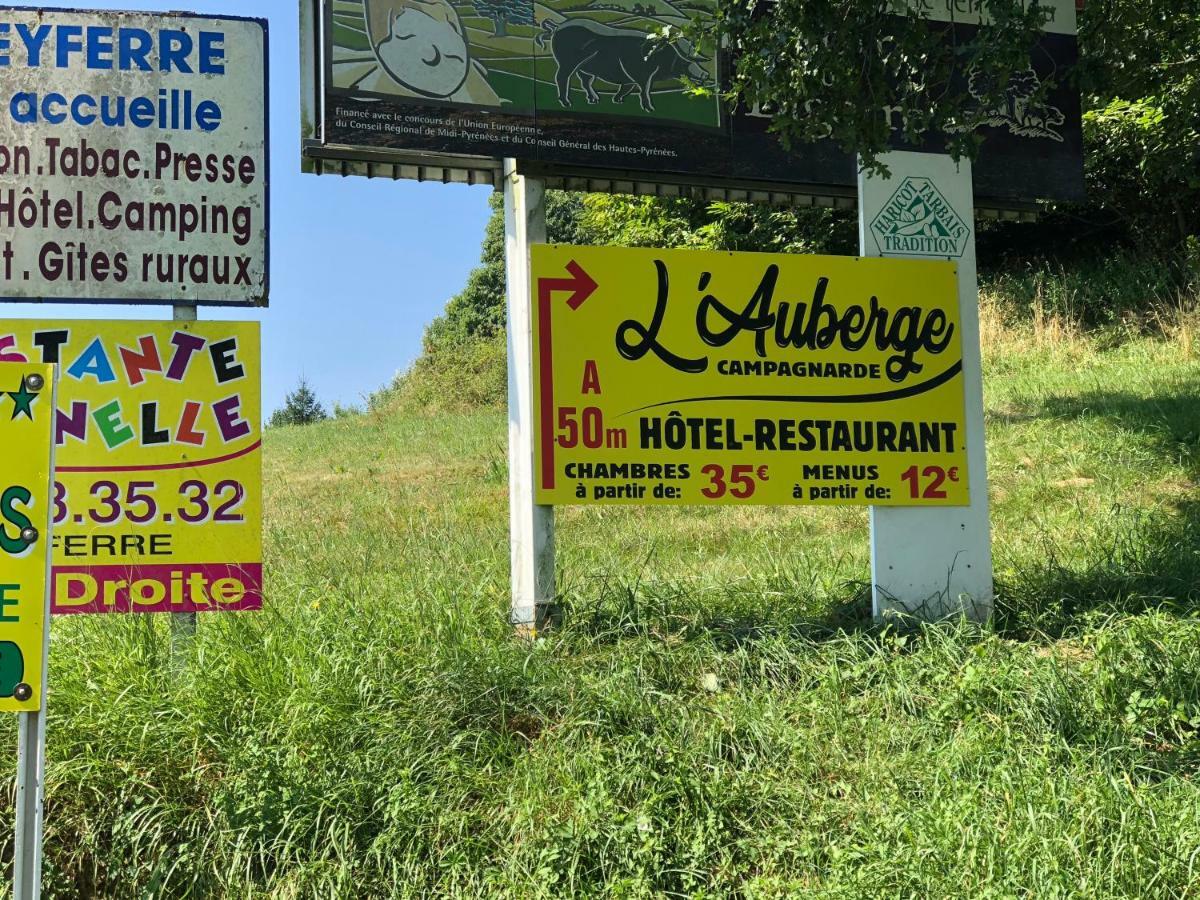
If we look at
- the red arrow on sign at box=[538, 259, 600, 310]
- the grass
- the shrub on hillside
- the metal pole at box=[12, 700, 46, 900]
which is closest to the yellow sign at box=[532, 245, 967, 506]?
the red arrow on sign at box=[538, 259, 600, 310]

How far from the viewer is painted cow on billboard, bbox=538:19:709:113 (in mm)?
6480

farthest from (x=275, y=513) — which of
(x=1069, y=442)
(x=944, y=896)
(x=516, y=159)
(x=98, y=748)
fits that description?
(x=944, y=896)

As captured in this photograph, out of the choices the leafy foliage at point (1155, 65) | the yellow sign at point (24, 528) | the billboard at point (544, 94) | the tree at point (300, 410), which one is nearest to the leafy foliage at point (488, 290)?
the tree at point (300, 410)

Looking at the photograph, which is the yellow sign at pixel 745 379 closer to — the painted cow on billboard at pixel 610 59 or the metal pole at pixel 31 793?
the painted cow on billboard at pixel 610 59

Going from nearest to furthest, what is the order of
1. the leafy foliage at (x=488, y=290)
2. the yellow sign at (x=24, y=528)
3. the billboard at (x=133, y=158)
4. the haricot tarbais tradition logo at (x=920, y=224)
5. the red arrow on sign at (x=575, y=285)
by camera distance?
the yellow sign at (x=24, y=528)
the billboard at (x=133, y=158)
the red arrow on sign at (x=575, y=285)
the haricot tarbais tradition logo at (x=920, y=224)
the leafy foliage at (x=488, y=290)

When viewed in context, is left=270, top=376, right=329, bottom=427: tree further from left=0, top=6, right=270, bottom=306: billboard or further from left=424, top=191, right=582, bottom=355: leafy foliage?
left=0, top=6, right=270, bottom=306: billboard

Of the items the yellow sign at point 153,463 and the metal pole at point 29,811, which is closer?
the metal pole at point 29,811

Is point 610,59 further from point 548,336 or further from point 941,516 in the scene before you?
point 941,516

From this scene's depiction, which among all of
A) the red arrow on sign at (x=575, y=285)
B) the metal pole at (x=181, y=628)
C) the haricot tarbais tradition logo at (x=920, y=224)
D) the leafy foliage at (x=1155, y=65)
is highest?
the leafy foliage at (x=1155, y=65)

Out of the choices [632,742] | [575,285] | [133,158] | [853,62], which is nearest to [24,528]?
[632,742]

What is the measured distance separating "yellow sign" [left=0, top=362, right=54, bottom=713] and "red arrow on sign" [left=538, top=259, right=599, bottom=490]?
9.26ft

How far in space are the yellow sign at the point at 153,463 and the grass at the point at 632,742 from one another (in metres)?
0.24

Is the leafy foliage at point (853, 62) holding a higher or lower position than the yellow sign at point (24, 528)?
higher

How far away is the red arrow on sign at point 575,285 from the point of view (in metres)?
6.13
